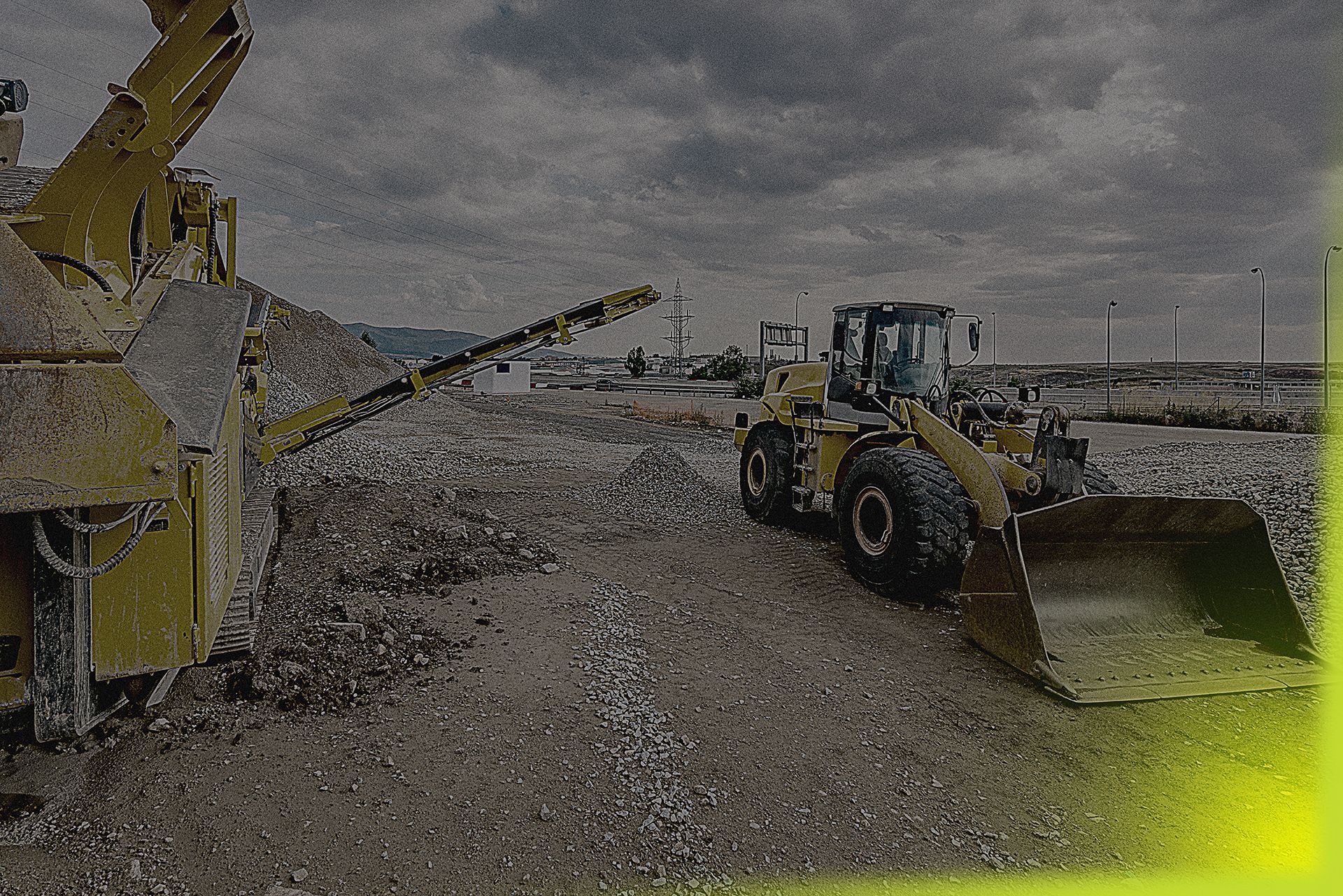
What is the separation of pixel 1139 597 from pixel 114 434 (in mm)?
5619

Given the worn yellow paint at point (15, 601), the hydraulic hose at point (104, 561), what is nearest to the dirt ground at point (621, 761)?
the worn yellow paint at point (15, 601)

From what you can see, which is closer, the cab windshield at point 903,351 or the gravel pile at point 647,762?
the gravel pile at point 647,762

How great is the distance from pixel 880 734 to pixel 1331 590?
483 centimetres

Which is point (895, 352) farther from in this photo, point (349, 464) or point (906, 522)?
point (349, 464)

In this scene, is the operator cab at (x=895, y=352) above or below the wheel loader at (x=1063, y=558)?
above

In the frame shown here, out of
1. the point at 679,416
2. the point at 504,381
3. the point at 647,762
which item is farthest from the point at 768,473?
the point at 504,381

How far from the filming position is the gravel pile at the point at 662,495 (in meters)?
9.82

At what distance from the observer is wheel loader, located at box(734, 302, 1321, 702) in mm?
4766

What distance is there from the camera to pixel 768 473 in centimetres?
931

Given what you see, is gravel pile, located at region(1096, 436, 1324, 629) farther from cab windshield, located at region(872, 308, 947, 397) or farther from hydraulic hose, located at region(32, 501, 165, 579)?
hydraulic hose, located at region(32, 501, 165, 579)

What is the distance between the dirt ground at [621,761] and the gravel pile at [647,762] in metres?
0.01

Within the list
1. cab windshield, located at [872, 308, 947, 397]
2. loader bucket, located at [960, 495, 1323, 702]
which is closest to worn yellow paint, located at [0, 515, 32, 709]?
loader bucket, located at [960, 495, 1323, 702]

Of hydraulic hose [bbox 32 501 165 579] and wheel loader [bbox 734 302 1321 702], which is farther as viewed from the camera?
wheel loader [bbox 734 302 1321 702]

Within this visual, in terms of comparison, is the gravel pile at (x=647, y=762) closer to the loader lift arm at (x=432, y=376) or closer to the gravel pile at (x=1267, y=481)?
the loader lift arm at (x=432, y=376)
